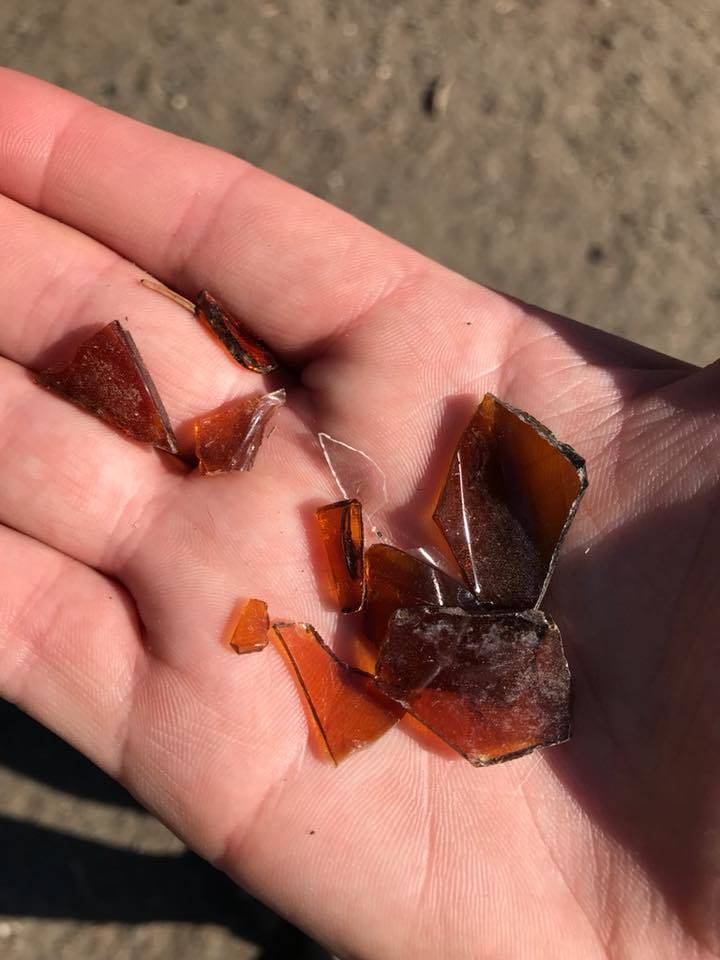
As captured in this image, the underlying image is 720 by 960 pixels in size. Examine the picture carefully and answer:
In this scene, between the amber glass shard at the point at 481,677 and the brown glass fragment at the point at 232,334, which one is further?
the brown glass fragment at the point at 232,334

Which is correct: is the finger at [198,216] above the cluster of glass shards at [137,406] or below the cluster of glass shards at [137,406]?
above

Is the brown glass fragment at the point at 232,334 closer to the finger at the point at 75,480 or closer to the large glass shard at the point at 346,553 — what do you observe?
the finger at the point at 75,480

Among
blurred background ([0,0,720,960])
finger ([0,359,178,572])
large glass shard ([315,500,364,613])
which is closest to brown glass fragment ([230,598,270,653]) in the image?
large glass shard ([315,500,364,613])

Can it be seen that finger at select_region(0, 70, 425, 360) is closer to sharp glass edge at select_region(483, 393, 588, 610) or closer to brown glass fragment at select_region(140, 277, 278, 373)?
brown glass fragment at select_region(140, 277, 278, 373)

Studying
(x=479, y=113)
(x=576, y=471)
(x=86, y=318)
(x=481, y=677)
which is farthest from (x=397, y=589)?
(x=479, y=113)

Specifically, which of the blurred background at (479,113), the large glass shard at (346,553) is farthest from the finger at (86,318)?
the blurred background at (479,113)
